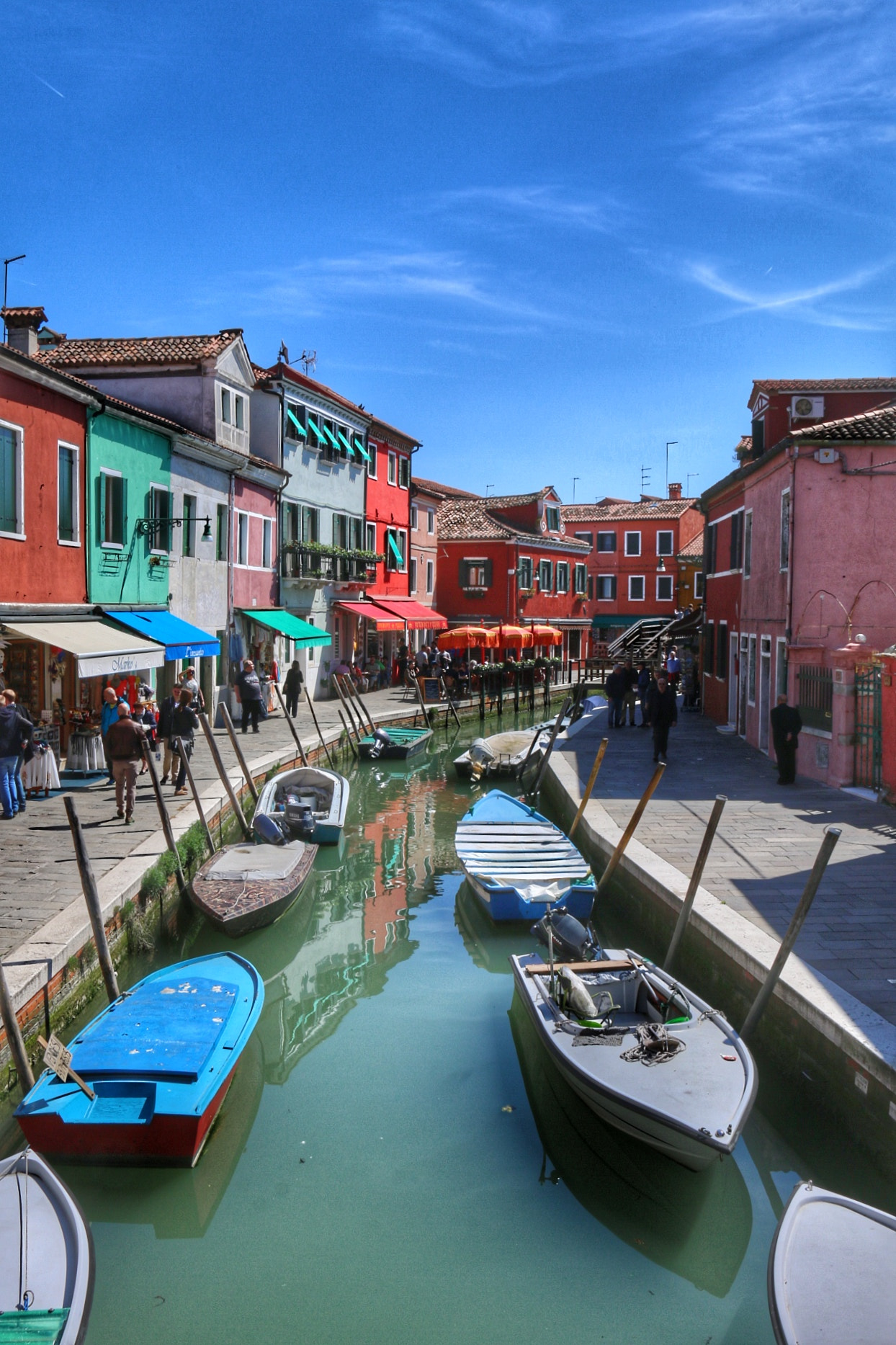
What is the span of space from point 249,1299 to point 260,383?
25855 mm

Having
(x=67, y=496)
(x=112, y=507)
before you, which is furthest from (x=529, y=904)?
(x=112, y=507)

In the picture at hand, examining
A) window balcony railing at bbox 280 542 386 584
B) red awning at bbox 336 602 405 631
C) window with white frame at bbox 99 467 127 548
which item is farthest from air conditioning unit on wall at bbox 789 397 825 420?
red awning at bbox 336 602 405 631

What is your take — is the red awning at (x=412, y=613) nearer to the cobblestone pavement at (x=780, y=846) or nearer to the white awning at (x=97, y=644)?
the cobblestone pavement at (x=780, y=846)

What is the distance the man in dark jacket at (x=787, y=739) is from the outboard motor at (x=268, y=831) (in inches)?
302

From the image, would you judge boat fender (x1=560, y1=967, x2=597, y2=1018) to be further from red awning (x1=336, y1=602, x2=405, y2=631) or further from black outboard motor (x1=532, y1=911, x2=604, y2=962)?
red awning (x1=336, y1=602, x2=405, y2=631)

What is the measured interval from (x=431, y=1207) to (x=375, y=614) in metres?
28.5

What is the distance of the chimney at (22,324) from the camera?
19703 mm

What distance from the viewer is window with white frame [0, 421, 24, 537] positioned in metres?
14.9

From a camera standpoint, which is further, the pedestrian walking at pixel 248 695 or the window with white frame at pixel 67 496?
the pedestrian walking at pixel 248 695

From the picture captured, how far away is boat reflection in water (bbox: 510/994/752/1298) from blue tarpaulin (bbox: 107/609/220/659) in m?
Result: 12.4

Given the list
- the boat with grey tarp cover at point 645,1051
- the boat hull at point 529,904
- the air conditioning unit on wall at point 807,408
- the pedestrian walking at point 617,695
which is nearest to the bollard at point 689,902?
the boat with grey tarp cover at point 645,1051

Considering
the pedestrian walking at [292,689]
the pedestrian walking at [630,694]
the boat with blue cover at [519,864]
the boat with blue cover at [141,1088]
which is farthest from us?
the pedestrian walking at [630,694]

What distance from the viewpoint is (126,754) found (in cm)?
1305

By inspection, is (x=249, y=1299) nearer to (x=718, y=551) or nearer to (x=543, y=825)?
(x=543, y=825)
